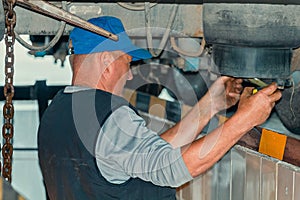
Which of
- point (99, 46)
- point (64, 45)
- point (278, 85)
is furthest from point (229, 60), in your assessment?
point (64, 45)

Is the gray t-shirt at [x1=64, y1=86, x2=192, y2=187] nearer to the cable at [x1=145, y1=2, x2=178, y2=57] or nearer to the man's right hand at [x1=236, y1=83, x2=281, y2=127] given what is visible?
the man's right hand at [x1=236, y1=83, x2=281, y2=127]

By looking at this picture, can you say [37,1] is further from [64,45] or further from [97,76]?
[64,45]

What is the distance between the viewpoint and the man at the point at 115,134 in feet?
9.00

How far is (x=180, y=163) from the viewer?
2.72 m

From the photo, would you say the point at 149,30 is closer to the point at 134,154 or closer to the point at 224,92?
the point at 224,92

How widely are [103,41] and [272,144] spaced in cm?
90

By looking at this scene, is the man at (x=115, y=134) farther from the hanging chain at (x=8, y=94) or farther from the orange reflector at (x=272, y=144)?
the orange reflector at (x=272, y=144)

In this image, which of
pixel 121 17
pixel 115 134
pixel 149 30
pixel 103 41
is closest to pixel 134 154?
pixel 115 134

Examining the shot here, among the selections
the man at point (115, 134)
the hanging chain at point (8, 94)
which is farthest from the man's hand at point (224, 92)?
the hanging chain at point (8, 94)

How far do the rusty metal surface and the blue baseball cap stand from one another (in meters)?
0.57

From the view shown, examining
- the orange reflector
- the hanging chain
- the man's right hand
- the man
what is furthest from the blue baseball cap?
the orange reflector

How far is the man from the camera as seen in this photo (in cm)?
274

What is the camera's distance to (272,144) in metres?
3.48

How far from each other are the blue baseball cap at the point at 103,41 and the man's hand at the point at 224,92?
322 mm
